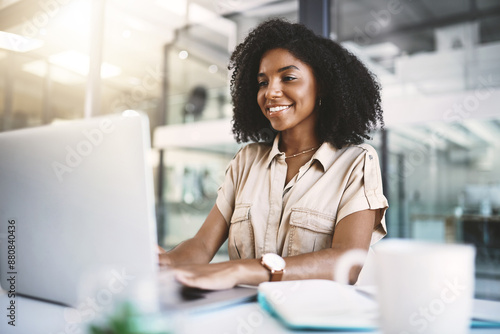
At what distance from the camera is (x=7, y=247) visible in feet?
2.88

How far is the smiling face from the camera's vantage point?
1.54 metres

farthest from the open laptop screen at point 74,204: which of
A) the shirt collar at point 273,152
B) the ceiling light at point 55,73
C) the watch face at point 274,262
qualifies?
the ceiling light at point 55,73

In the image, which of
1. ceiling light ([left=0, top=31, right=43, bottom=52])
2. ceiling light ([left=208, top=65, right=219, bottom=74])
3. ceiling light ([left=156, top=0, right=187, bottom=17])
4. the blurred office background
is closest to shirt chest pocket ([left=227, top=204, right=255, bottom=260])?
the blurred office background

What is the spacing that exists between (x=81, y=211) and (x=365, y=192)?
876mm

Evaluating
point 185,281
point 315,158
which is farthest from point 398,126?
point 185,281

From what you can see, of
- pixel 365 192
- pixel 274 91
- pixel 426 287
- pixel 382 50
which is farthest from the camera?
pixel 382 50

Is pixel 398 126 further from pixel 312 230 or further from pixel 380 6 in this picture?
pixel 312 230

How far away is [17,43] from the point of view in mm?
4047

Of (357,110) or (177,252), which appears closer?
(177,252)

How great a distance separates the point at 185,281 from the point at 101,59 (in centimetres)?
347

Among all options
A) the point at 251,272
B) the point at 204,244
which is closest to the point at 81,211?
the point at 251,272

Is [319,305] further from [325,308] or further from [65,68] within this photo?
[65,68]

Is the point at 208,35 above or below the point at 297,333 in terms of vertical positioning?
above

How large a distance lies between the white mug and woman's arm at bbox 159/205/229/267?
2.85ft
